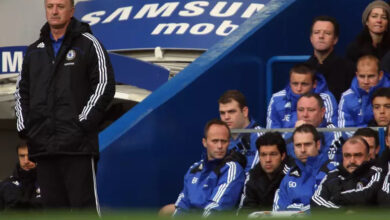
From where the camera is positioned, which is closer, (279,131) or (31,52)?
(31,52)

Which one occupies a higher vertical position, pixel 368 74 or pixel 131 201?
pixel 368 74

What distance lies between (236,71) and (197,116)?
2.30 feet

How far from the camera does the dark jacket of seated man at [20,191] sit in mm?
13809

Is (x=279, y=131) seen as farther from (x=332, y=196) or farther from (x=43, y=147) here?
(x=43, y=147)

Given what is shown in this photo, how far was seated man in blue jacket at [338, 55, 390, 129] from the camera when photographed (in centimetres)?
1131

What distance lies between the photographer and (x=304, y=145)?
10.7 metres

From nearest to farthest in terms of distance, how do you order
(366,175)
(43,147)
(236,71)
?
(43,147) < (366,175) < (236,71)

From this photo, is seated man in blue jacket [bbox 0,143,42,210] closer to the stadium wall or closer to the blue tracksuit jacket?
the stadium wall

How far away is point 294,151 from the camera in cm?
1097

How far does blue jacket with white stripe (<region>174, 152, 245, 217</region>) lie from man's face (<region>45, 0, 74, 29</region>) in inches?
77.3

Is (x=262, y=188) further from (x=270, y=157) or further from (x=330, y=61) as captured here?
(x=330, y=61)

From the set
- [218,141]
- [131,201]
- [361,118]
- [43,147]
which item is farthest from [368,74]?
[43,147]

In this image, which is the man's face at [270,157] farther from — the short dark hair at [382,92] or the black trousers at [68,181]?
the black trousers at [68,181]

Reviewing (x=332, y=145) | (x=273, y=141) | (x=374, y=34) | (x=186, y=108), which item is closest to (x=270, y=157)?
(x=273, y=141)
